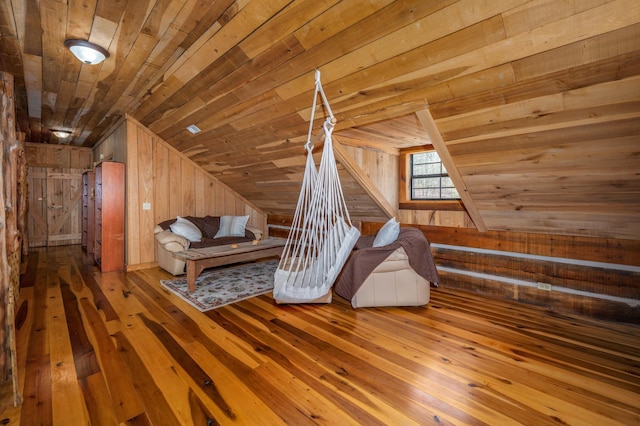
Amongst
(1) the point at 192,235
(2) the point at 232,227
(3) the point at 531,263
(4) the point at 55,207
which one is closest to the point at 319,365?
(3) the point at 531,263

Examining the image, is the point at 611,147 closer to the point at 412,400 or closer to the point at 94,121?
the point at 412,400

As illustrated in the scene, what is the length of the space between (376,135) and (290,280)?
1.89 metres

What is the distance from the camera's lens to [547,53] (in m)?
1.53

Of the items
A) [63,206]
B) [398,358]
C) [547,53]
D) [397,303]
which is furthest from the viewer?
[63,206]

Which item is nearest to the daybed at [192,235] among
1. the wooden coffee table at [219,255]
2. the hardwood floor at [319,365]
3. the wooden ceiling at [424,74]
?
the wooden coffee table at [219,255]

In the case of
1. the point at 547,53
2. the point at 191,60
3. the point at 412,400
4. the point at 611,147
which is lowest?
the point at 412,400

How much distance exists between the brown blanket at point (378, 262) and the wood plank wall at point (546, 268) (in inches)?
29.3

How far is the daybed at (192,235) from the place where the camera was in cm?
409

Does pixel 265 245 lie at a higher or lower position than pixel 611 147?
lower

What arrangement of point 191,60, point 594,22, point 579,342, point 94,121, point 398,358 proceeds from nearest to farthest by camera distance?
point 594,22, point 398,358, point 579,342, point 191,60, point 94,121

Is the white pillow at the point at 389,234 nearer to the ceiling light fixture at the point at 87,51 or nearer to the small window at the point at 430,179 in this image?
the small window at the point at 430,179

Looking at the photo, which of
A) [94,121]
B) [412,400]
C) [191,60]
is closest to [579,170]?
[412,400]

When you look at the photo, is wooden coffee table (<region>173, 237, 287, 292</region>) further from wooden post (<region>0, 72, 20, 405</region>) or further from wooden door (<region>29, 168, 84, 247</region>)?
wooden door (<region>29, 168, 84, 247</region>)

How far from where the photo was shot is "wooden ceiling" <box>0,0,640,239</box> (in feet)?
4.97
